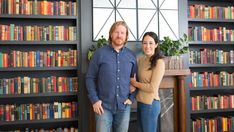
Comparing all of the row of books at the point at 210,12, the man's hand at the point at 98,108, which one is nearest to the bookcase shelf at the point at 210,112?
the row of books at the point at 210,12

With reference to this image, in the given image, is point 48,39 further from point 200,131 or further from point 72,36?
point 200,131

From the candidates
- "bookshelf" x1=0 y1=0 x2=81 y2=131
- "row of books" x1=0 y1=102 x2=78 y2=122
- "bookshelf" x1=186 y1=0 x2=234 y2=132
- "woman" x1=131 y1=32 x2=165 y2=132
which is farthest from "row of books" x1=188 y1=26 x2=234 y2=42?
"row of books" x1=0 y1=102 x2=78 y2=122

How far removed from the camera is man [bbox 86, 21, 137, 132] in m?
2.28

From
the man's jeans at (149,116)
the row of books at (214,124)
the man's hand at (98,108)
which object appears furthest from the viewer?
the row of books at (214,124)

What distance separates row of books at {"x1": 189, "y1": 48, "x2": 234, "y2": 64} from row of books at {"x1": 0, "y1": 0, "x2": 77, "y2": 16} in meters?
1.74

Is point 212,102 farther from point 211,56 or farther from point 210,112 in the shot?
point 211,56

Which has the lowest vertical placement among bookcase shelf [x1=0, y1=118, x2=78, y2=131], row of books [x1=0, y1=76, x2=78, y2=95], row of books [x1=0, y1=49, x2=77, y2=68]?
bookcase shelf [x1=0, y1=118, x2=78, y2=131]

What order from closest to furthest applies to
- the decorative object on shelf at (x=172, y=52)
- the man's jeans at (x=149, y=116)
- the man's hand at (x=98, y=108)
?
the man's hand at (x=98, y=108)
the man's jeans at (x=149, y=116)
the decorative object on shelf at (x=172, y=52)

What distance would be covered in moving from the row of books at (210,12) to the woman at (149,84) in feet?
5.23

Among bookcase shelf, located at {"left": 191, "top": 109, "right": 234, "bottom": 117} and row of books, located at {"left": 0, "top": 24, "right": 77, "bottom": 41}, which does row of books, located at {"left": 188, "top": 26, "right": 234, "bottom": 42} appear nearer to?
bookcase shelf, located at {"left": 191, "top": 109, "right": 234, "bottom": 117}

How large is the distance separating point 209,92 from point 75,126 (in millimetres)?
2066

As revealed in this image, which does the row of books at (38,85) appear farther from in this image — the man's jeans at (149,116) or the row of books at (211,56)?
the row of books at (211,56)

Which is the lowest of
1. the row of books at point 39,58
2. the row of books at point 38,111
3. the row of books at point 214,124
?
the row of books at point 214,124

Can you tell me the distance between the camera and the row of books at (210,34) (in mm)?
3813
